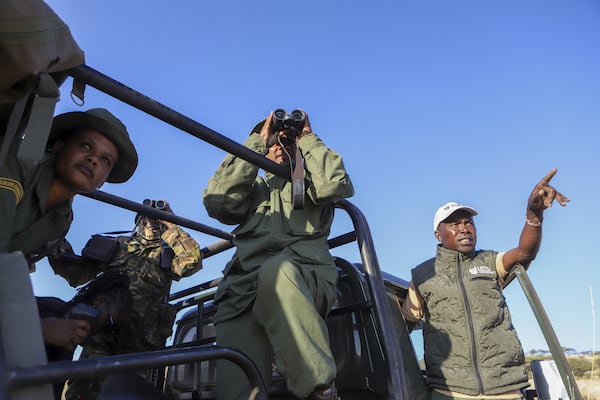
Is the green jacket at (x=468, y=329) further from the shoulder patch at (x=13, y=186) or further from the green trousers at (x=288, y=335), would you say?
the shoulder patch at (x=13, y=186)

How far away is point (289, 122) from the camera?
223cm

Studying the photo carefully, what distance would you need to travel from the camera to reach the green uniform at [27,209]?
146cm

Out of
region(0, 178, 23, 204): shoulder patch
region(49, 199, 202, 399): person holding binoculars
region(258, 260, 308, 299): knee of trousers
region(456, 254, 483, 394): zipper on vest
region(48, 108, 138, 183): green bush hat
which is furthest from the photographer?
region(49, 199, 202, 399): person holding binoculars

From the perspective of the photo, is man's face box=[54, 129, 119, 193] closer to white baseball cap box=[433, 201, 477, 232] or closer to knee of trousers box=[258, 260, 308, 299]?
knee of trousers box=[258, 260, 308, 299]

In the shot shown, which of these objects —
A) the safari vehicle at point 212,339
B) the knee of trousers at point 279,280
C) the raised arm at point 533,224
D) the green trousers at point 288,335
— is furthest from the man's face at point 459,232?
the knee of trousers at point 279,280

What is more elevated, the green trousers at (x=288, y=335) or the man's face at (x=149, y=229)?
the man's face at (x=149, y=229)

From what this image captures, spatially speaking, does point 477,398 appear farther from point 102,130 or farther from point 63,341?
point 102,130

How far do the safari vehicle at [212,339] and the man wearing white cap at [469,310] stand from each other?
146mm

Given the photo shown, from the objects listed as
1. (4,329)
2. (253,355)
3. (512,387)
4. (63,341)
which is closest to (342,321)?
(253,355)

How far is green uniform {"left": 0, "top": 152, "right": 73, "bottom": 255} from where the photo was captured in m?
1.46

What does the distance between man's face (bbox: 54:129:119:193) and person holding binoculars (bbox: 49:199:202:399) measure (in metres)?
0.82

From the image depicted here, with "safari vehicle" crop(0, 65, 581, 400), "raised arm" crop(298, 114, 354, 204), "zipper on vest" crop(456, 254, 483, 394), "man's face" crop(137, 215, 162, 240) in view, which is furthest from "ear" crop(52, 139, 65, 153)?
"zipper on vest" crop(456, 254, 483, 394)

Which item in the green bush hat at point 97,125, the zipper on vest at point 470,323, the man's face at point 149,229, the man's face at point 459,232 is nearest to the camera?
the green bush hat at point 97,125

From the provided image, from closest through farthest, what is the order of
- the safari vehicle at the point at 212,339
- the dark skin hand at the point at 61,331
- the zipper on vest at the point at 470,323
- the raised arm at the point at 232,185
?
the safari vehicle at the point at 212,339 < the dark skin hand at the point at 61,331 < the raised arm at the point at 232,185 < the zipper on vest at the point at 470,323
